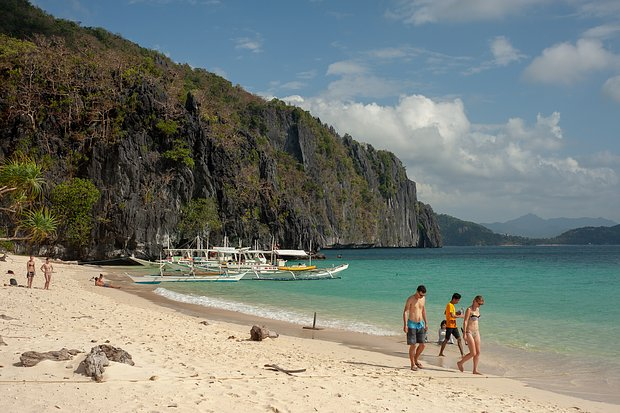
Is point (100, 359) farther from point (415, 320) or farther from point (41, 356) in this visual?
point (415, 320)

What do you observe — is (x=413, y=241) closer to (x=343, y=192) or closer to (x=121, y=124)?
(x=343, y=192)

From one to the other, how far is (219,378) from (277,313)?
46.1 feet

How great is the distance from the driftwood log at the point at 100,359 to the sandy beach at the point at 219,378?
13cm

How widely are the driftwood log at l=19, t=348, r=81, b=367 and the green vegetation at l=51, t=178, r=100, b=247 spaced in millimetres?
50759

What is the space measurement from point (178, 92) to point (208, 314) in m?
64.5

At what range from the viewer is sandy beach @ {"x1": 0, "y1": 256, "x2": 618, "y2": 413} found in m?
6.63

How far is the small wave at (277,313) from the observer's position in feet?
58.8

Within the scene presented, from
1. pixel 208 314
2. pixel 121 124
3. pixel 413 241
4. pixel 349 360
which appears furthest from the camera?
pixel 413 241

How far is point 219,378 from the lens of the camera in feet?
26.5

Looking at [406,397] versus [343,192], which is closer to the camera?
[406,397]

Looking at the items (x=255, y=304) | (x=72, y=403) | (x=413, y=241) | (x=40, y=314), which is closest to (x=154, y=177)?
(x=255, y=304)

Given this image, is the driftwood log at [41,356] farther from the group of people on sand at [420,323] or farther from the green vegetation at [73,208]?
the green vegetation at [73,208]

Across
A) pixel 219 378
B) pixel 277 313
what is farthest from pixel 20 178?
pixel 277 313

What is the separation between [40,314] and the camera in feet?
44.2
